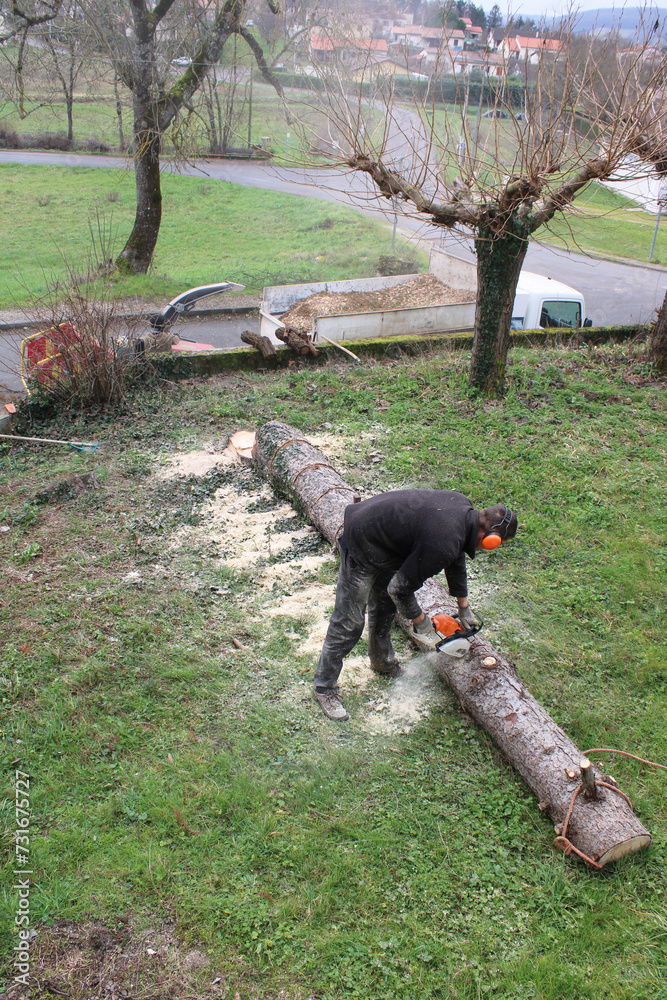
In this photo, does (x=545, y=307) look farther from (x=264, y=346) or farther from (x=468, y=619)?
(x=468, y=619)

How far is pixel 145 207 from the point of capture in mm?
15875

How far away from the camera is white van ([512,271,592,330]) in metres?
11.9

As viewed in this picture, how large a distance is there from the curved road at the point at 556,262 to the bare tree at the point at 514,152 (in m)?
3.14

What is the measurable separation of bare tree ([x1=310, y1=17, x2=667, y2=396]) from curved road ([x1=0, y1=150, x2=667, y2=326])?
314 centimetres

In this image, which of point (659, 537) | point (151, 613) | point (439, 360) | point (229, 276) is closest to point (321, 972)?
point (151, 613)

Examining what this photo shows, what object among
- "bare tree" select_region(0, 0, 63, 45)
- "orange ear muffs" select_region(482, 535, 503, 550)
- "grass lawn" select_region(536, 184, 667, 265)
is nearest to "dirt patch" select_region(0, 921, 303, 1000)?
"orange ear muffs" select_region(482, 535, 503, 550)

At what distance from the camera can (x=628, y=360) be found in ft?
35.0

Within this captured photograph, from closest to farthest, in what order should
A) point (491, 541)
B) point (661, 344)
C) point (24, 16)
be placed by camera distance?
1. point (491, 541)
2. point (661, 344)
3. point (24, 16)

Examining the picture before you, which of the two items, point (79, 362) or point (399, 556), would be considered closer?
point (399, 556)

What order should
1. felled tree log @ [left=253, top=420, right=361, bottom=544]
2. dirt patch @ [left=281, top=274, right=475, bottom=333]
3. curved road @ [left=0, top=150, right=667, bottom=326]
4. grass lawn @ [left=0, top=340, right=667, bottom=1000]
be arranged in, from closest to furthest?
grass lawn @ [left=0, top=340, right=667, bottom=1000] < felled tree log @ [left=253, top=420, right=361, bottom=544] < dirt patch @ [left=281, top=274, right=475, bottom=333] < curved road @ [left=0, top=150, right=667, bottom=326]

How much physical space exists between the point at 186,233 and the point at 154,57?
802 cm

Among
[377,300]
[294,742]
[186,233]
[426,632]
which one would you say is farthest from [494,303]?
[186,233]

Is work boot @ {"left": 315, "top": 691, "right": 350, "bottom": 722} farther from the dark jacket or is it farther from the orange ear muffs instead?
the orange ear muffs

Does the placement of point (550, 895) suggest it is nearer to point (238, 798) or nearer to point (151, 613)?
point (238, 798)
